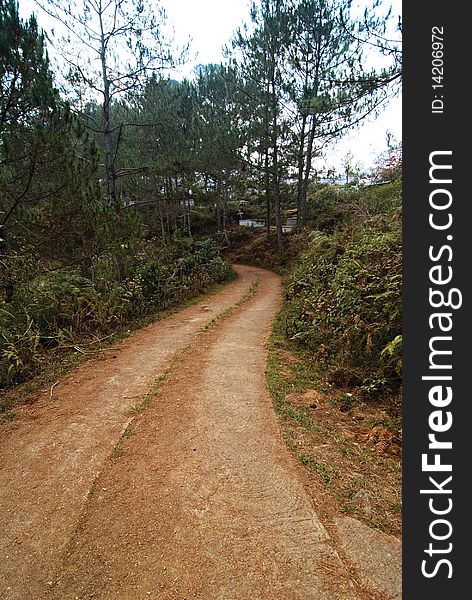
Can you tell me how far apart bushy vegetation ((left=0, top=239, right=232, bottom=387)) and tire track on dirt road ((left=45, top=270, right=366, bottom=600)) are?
299 cm

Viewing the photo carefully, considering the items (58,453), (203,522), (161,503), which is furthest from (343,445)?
(58,453)

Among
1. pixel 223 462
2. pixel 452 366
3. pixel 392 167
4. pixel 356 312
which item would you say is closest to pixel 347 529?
pixel 223 462

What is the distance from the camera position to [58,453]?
3094 mm

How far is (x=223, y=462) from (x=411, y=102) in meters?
2.74

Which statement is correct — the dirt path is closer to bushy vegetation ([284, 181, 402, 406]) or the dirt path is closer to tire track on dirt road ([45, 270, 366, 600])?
tire track on dirt road ([45, 270, 366, 600])

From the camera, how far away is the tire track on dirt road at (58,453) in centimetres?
206

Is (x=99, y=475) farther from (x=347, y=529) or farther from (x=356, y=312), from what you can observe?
(x=356, y=312)

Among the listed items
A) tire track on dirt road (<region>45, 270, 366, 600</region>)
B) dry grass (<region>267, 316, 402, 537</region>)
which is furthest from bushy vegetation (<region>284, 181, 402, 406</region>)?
tire track on dirt road (<region>45, 270, 366, 600</region>)

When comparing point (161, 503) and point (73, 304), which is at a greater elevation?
point (73, 304)

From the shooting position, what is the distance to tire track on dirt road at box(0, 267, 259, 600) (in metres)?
2.06

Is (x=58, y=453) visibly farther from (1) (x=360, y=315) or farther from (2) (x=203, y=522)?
(1) (x=360, y=315)

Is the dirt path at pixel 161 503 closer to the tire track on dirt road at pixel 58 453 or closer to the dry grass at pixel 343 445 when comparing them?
the tire track on dirt road at pixel 58 453

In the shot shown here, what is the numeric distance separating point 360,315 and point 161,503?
11.6 feet

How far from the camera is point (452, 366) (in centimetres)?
161
